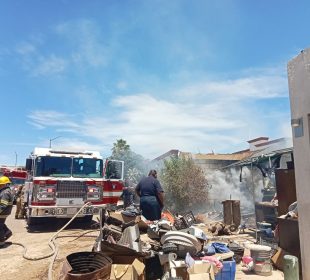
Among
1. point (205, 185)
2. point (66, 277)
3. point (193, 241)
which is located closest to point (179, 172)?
point (205, 185)

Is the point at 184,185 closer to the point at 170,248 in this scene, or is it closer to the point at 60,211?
the point at 60,211

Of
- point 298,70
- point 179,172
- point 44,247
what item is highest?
point 298,70

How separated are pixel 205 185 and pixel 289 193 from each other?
33.8 ft

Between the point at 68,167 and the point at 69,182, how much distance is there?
0.60m

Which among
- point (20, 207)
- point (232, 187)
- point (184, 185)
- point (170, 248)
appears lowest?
point (170, 248)

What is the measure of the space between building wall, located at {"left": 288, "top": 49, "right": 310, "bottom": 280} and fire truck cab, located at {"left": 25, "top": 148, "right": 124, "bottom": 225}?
23.7 ft

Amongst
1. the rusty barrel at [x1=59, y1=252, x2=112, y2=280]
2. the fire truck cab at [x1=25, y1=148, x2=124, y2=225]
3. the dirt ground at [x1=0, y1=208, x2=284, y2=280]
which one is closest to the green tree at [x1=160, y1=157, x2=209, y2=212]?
the fire truck cab at [x1=25, y1=148, x2=124, y2=225]

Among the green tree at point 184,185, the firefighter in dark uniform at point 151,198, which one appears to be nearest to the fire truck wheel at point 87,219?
the firefighter in dark uniform at point 151,198

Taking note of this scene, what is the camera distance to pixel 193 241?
578 cm

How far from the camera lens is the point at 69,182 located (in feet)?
34.8

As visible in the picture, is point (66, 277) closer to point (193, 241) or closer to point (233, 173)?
point (193, 241)

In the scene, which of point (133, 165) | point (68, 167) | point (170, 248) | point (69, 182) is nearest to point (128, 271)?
point (170, 248)

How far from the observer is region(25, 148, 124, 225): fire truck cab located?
33.4 feet

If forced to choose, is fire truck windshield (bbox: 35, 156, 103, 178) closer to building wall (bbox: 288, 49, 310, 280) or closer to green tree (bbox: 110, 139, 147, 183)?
building wall (bbox: 288, 49, 310, 280)
